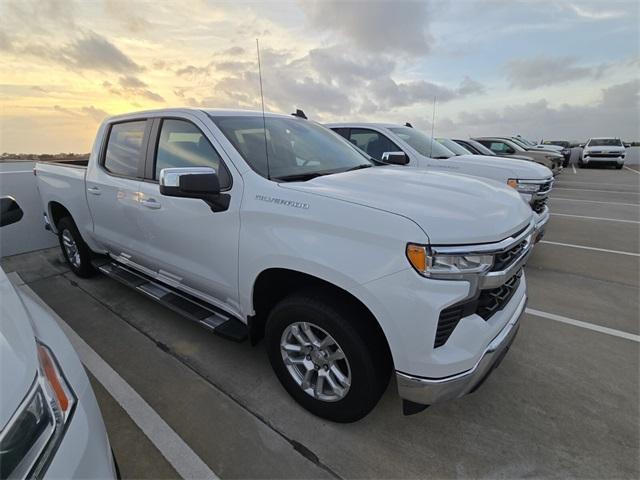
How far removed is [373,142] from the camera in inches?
248

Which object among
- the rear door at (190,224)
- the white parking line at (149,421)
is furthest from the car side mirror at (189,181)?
the white parking line at (149,421)

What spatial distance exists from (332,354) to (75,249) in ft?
12.9

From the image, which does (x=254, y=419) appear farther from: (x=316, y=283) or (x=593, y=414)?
(x=593, y=414)

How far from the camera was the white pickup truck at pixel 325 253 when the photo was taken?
1.74 m

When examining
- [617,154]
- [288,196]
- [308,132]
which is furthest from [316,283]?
[617,154]

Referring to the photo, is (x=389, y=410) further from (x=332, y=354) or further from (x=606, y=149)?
(x=606, y=149)

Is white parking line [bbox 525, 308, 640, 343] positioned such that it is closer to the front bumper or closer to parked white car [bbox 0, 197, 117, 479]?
the front bumper

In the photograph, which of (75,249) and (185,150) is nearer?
(185,150)

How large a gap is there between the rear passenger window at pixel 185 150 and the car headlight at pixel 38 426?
4.87ft

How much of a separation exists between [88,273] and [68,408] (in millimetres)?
3851

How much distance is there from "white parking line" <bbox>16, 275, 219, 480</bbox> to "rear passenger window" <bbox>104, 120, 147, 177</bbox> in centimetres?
147

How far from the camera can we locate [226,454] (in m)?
2.04

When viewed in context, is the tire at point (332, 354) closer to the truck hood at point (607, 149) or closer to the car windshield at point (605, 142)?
the truck hood at point (607, 149)

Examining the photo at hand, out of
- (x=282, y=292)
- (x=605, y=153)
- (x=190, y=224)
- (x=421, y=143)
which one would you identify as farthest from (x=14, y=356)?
(x=605, y=153)
